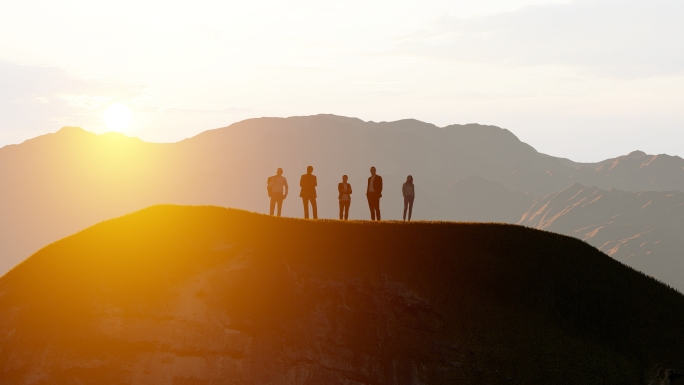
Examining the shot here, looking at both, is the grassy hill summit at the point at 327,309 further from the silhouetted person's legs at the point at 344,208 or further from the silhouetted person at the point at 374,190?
the silhouetted person at the point at 374,190

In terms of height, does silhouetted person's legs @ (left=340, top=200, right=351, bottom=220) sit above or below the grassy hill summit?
above

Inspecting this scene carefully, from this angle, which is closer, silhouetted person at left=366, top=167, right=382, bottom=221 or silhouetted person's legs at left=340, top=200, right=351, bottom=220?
silhouetted person at left=366, top=167, right=382, bottom=221

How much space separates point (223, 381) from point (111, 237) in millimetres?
12173

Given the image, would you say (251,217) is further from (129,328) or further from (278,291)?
(129,328)

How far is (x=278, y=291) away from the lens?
114 ft

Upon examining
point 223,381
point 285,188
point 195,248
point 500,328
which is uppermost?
point 285,188

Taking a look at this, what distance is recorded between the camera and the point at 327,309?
33906 mm

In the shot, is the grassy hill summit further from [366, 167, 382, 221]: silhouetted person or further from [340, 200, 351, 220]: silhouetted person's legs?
[366, 167, 382, 221]: silhouetted person

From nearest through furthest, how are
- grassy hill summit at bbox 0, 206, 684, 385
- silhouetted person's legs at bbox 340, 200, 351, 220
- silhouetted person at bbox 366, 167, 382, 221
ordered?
grassy hill summit at bbox 0, 206, 684, 385 < silhouetted person at bbox 366, 167, 382, 221 < silhouetted person's legs at bbox 340, 200, 351, 220

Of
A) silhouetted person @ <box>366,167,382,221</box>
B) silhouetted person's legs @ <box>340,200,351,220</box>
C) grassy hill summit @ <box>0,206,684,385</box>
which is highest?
silhouetted person @ <box>366,167,382,221</box>

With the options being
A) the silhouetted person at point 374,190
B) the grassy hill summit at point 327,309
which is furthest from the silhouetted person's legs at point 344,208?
the silhouetted person at point 374,190

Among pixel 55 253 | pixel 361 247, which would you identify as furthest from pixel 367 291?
pixel 55 253

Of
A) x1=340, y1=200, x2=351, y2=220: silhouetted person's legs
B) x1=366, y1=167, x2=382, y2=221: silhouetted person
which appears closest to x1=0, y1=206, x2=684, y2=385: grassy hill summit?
x1=340, y1=200, x2=351, y2=220: silhouetted person's legs

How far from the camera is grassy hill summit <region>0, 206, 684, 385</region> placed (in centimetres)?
3209
